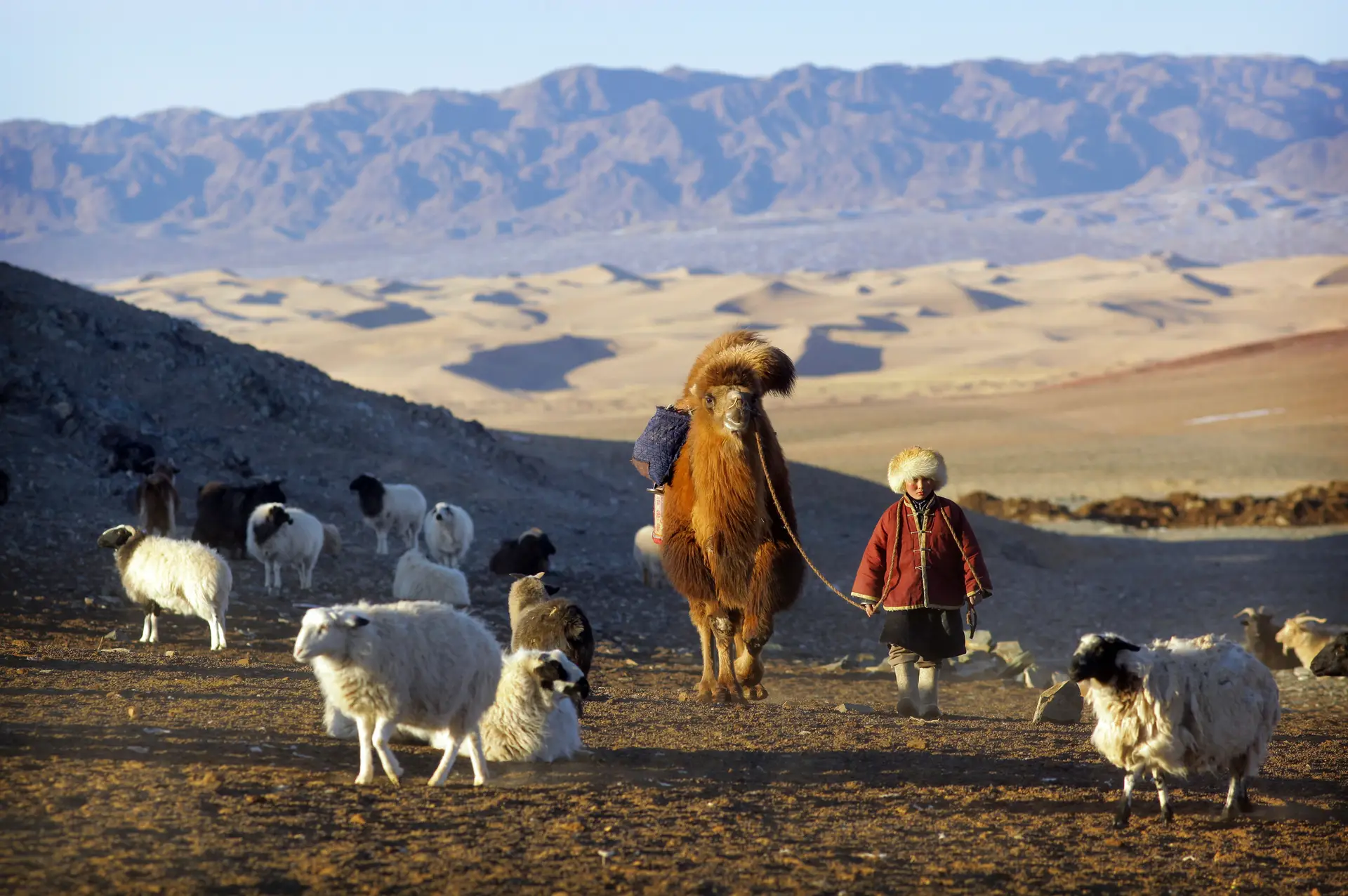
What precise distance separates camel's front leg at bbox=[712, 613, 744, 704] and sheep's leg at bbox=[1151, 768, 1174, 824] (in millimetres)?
3040

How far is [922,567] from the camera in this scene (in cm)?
816

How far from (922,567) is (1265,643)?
19.8ft

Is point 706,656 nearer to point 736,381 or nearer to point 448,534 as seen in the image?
point 736,381

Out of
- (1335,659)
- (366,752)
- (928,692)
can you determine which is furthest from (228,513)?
(1335,659)

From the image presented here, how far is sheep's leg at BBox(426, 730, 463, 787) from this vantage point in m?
6.25

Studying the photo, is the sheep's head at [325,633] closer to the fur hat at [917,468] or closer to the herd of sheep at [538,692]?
the herd of sheep at [538,692]

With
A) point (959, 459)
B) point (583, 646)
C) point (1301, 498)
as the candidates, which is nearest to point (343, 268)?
point (959, 459)

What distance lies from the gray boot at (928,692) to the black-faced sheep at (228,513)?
7.54m

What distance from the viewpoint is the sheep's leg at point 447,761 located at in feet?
20.5

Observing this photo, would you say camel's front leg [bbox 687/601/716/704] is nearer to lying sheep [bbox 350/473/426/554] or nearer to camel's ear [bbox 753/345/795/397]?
camel's ear [bbox 753/345/795/397]

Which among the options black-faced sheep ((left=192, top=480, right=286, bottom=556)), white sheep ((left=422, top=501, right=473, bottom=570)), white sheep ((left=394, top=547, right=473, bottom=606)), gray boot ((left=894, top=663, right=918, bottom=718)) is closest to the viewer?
gray boot ((left=894, top=663, right=918, bottom=718))

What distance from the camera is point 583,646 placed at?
8.23 meters

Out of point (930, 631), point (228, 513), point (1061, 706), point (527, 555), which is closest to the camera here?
point (930, 631)

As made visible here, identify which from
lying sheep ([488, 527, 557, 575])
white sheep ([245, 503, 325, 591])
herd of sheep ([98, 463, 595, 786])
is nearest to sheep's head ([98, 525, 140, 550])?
herd of sheep ([98, 463, 595, 786])
